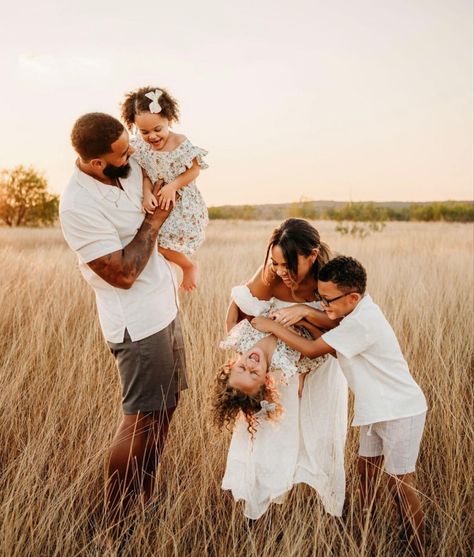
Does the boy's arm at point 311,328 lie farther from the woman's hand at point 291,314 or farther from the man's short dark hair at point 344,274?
the man's short dark hair at point 344,274

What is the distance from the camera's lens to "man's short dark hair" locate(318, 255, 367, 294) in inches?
77.7

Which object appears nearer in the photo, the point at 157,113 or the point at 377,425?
the point at 377,425

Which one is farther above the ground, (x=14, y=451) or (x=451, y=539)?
(x=14, y=451)

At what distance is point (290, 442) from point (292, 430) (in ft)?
0.20

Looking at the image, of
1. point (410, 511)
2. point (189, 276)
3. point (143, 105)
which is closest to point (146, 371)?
point (189, 276)

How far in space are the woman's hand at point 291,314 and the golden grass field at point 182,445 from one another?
0.81 m

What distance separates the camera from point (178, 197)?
2621 mm

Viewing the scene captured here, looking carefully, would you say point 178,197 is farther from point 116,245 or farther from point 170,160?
point 116,245

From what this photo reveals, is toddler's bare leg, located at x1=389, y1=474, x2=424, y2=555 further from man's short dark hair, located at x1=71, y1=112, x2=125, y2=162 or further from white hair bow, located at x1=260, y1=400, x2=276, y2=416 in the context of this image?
man's short dark hair, located at x1=71, y1=112, x2=125, y2=162

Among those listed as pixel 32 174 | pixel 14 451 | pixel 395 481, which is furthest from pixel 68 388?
pixel 32 174

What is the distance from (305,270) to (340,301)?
0.23 metres

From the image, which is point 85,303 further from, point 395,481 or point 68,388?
point 395,481

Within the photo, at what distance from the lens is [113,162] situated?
1948mm

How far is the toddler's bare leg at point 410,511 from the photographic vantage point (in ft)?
6.72
